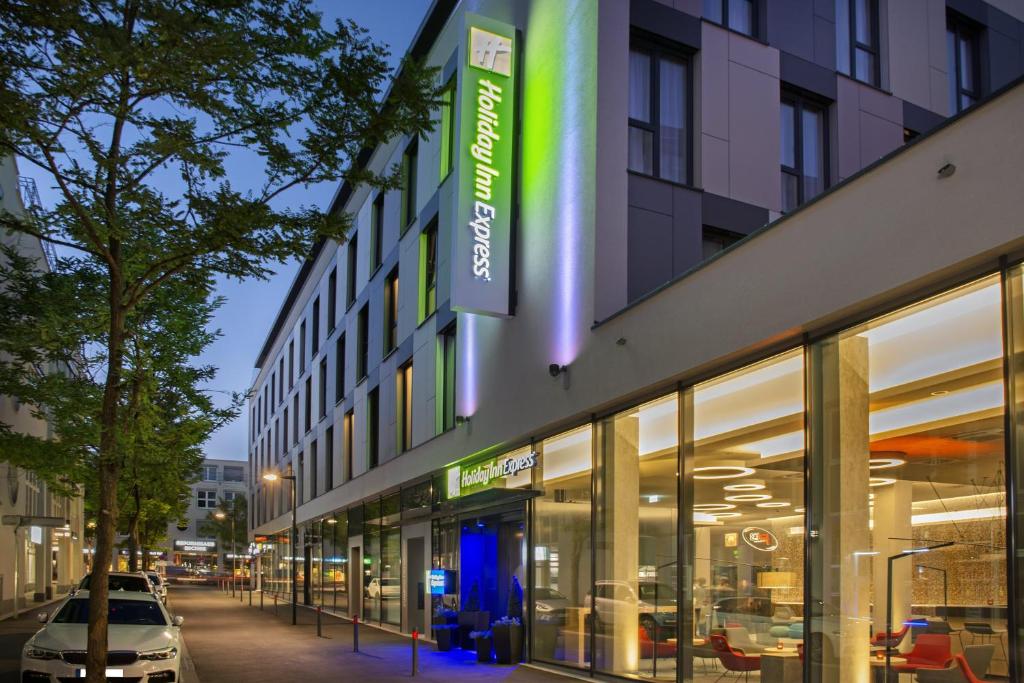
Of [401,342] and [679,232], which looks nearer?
[679,232]

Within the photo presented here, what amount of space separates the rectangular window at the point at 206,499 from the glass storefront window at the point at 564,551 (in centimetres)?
12485

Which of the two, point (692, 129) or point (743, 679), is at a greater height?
point (692, 129)

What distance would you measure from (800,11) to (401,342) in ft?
50.3

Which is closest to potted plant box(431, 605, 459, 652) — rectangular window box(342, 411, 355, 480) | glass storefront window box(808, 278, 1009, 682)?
glass storefront window box(808, 278, 1009, 682)

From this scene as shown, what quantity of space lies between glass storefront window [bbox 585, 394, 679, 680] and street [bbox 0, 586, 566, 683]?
1.93 meters

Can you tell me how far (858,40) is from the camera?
67.5 ft

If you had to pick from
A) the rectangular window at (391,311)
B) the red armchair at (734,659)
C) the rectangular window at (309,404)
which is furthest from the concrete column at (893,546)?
the rectangular window at (309,404)

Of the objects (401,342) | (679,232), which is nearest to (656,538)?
(679,232)

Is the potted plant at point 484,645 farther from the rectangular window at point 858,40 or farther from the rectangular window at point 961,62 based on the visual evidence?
the rectangular window at point 961,62

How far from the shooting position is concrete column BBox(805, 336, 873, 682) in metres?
10.2

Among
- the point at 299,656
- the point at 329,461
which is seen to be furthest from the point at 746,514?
the point at 329,461

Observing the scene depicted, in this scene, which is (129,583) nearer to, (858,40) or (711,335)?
(711,335)

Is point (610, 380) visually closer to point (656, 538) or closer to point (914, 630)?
point (656, 538)

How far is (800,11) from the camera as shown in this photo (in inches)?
778
